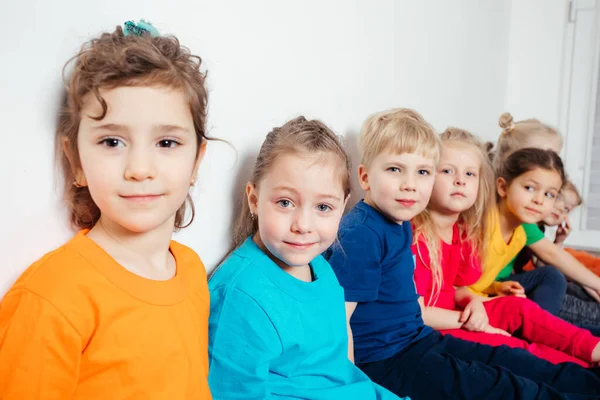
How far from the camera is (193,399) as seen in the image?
79cm

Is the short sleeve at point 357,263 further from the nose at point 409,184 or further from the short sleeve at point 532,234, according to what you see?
the short sleeve at point 532,234

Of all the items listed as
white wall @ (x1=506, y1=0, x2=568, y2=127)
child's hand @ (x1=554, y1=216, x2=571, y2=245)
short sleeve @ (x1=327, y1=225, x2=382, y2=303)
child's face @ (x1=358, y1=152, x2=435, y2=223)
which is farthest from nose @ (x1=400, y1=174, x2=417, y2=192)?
white wall @ (x1=506, y1=0, x2=568, y2=127)

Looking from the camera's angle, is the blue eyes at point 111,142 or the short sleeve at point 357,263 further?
the short sleeve at point 357,263

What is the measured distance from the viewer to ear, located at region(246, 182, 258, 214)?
1050 millimetres

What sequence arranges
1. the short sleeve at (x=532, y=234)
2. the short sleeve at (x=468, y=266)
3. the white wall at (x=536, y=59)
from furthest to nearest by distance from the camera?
the white wall at (x=536, y=59), the short sleeve at (x=532, y=234), the short sleeve at (x=468, y=266)

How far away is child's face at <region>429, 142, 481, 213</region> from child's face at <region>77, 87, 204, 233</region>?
960 mm

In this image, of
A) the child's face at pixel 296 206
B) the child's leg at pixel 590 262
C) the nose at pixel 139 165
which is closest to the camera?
the nose at pixel 139 165

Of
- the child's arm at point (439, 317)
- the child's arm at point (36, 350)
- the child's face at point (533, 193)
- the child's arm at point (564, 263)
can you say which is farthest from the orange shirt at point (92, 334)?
the child's arm at point (564, 263)

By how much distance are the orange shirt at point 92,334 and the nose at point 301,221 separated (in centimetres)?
25

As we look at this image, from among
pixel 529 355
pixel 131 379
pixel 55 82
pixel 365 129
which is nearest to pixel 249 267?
pixel 131 379

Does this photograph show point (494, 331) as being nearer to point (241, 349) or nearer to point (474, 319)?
point (474, 319)

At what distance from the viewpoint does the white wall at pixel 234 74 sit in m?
0.68

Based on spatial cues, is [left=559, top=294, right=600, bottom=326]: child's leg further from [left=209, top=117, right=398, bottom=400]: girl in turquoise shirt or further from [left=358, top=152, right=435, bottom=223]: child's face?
[left=209, top=117, right=398, bottom=400]: girl in turquoise shirt

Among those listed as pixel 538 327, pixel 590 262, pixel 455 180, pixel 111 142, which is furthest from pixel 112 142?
pixel 590 262
